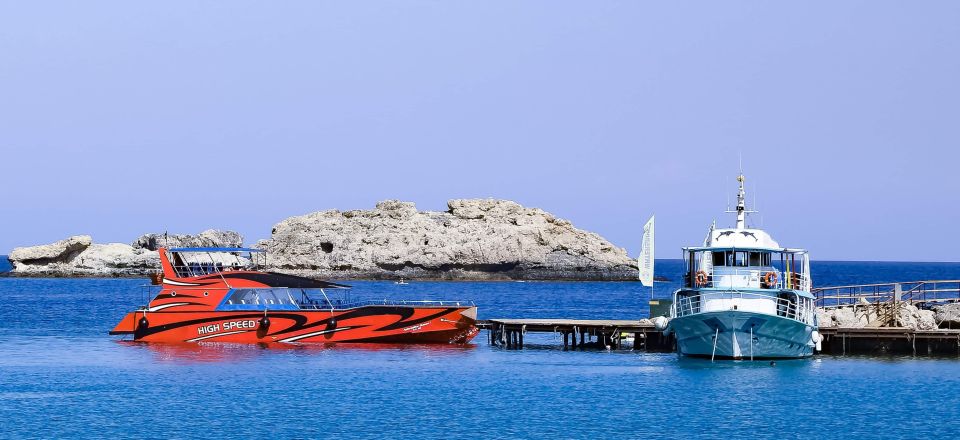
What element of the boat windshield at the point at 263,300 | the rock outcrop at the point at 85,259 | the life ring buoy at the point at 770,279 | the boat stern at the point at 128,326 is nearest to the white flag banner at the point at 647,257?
the life ring buoy at the point at 770,279

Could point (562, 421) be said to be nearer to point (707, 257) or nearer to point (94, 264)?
point (707, 257)

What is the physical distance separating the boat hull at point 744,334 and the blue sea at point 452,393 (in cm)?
55

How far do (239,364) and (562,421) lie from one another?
730 inches

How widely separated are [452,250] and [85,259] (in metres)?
57.4

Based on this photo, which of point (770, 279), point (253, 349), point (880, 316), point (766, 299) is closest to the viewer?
point (766, 299)

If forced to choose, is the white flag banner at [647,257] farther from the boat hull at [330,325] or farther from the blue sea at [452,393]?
the boat hull at [330,325]

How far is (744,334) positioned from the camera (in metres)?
48.8

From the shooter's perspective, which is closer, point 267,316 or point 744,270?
point 744,270

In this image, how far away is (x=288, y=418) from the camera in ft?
123

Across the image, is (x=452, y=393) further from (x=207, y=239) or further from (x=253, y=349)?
(x=207, y=239)

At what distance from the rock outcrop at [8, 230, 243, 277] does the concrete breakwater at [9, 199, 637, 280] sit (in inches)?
7.6

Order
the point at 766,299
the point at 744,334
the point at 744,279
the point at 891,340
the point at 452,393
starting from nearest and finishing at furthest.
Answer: the point at 452,393
the point at 744,334
the point at 766,299
the point at 744,279
the point at 891,340

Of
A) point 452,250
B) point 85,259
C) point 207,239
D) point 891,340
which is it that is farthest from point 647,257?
point 85,259

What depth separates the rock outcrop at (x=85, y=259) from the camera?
627 ft
